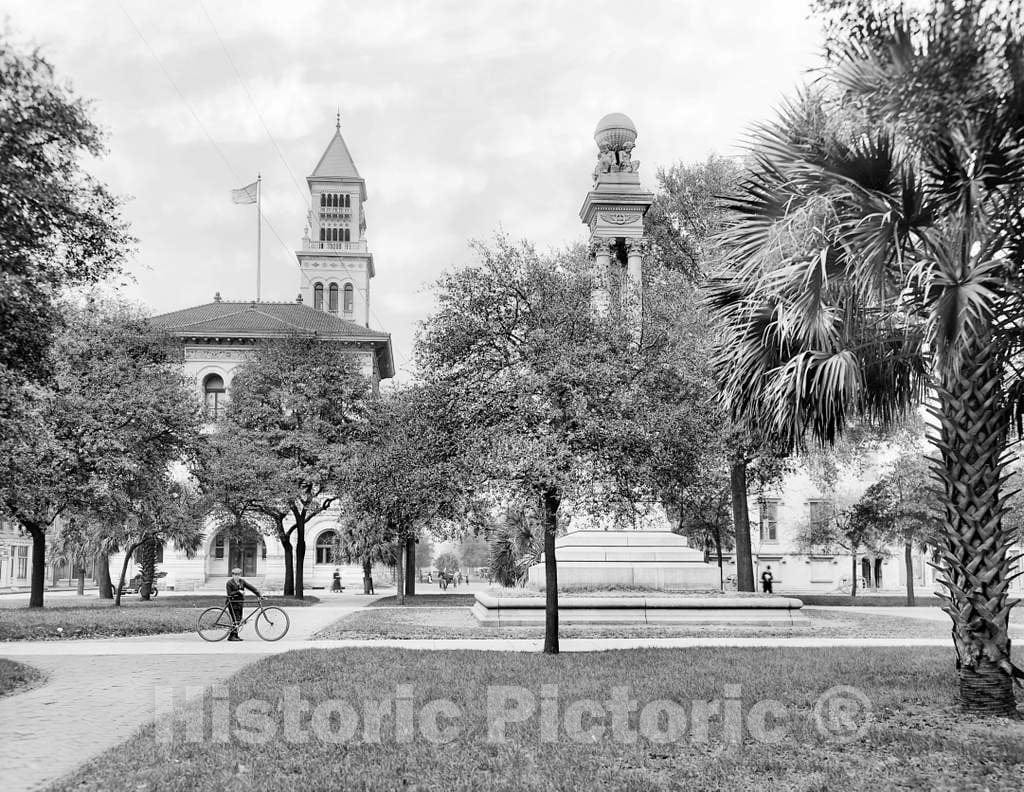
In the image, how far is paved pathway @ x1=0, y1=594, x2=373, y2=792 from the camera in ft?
25.5

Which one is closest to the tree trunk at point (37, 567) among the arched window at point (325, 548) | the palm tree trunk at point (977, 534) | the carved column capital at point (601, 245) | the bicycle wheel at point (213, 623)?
the bicycle wheel at point (213, 623)

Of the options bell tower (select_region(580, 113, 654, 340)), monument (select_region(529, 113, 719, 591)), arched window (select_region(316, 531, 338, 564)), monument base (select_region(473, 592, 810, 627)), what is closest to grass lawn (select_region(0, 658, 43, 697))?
monument base (select_region(473, 592, 810, 627))

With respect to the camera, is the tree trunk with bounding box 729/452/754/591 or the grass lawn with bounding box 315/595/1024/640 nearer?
the grass lawn with bounding box 315/595/1024/640

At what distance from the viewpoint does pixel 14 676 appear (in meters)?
12.5

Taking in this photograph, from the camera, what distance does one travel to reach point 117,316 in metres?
35.2

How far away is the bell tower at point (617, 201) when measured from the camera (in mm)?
25234

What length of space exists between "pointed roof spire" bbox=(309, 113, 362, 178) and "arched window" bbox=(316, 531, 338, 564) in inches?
1713

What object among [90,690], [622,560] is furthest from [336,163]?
[90,690]

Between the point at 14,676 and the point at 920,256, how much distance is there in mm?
11648

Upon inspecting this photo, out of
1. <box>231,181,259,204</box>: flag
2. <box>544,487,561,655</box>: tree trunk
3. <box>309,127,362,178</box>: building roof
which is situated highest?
<box>309,127,362,178</box>: building roof

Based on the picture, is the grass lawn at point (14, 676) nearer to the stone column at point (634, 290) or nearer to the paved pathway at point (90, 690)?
the paved pathway at point (90, 690)

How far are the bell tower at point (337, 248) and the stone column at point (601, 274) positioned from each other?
69.9 m

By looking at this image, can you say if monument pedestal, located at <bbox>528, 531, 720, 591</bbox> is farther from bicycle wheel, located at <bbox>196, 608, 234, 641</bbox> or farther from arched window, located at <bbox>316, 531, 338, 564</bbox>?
arched window, located at <bbox>316, 531, 338, 564</bbox>

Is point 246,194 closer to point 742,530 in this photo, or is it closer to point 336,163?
point 336,163
